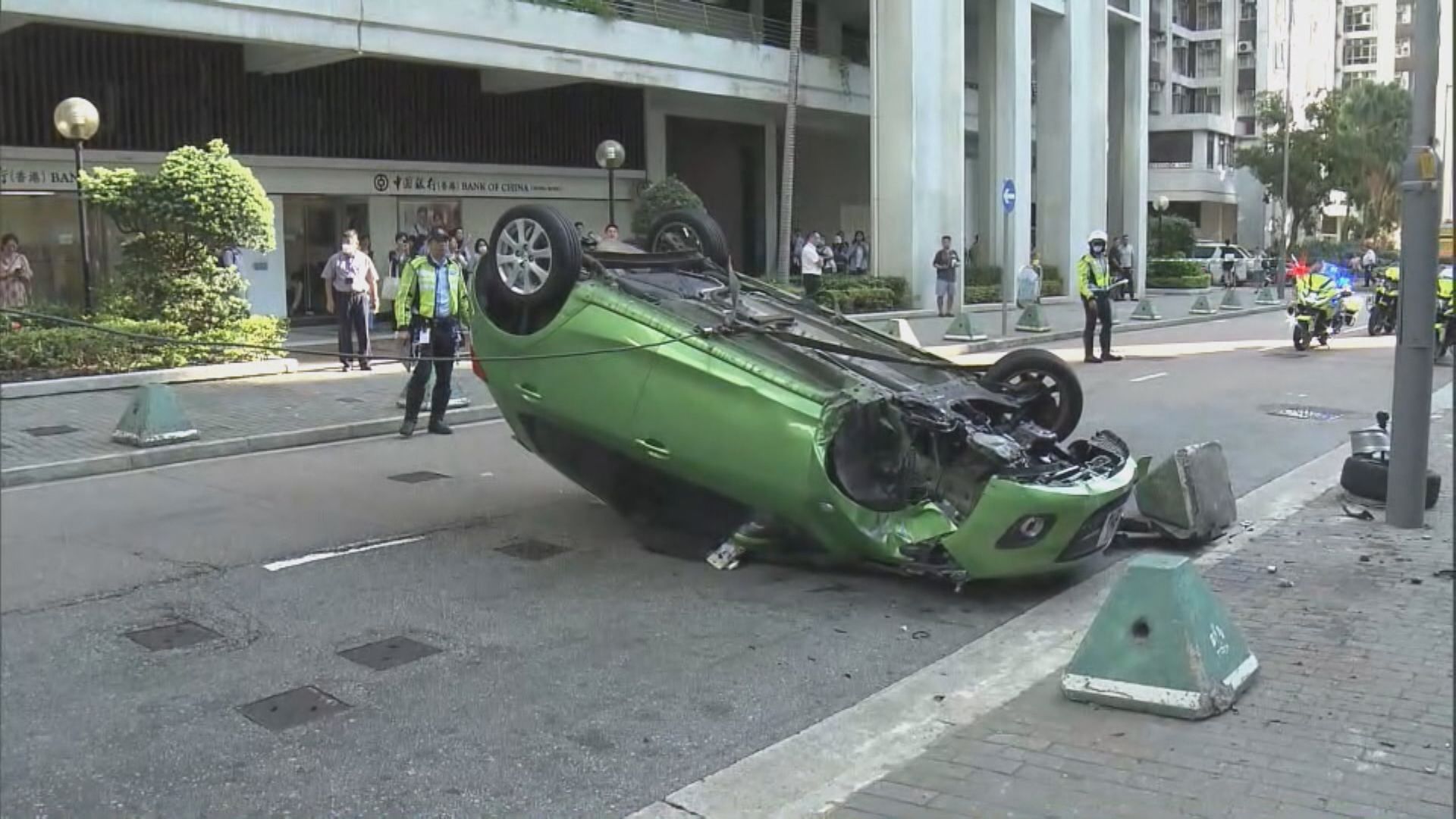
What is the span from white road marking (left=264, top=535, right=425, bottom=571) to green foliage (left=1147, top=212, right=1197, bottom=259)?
171 ft

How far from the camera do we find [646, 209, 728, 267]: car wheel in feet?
28.7

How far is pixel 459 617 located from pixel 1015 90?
2994 cm

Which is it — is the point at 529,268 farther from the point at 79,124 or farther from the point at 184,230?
the point at 79,124

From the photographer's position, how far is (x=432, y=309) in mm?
11711

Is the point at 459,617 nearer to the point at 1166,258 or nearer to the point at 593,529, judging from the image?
the point at 593,529

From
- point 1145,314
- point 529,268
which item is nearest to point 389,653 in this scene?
point 529,268

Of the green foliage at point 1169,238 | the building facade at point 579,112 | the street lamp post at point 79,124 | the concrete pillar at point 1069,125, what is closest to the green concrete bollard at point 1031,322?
the building facade at point 579,112

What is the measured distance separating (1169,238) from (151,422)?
52.9m

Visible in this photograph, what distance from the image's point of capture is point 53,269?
69.5 feet

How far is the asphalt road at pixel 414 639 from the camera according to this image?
4.21m

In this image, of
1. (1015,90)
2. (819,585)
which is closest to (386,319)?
(1015,90)

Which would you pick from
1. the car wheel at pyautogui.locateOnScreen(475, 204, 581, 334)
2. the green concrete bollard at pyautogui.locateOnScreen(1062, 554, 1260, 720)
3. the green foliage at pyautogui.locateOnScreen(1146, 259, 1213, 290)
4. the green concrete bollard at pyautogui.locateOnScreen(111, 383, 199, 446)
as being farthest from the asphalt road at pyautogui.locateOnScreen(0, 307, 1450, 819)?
the green foliage at pyautogui.locateOnScreen(1146, 259, 1213, 290)

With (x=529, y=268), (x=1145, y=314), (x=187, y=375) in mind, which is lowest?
(x=187, y=375)

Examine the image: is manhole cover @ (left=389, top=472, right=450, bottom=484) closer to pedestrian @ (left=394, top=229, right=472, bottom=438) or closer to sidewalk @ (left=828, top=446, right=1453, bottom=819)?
pedestrian @ (left=394, top=229, right=472, bottom=438)
